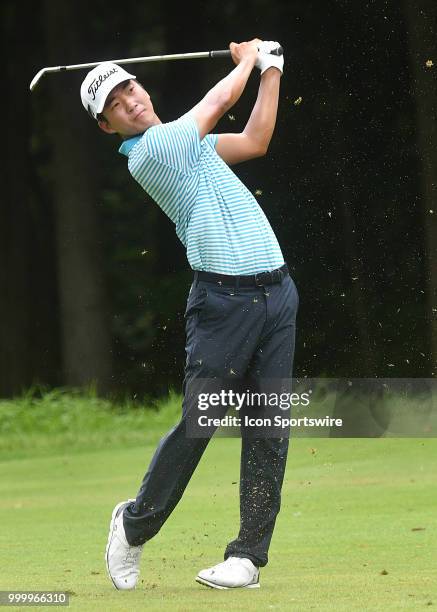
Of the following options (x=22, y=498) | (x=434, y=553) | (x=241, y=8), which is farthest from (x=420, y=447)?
(x=241, y=8)

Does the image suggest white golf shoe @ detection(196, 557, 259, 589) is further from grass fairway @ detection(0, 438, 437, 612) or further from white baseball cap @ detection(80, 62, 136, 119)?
white baseball cap @ detection(80, 62, 136, 119)

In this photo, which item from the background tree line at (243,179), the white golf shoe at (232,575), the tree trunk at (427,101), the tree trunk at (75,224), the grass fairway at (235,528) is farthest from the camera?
the tree trunk at (75,224)

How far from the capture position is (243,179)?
34.0 ft

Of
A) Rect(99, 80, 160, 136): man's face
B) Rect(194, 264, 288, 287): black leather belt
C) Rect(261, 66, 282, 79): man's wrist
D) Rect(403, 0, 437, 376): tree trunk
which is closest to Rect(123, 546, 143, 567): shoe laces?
Rect(194, 264, 288, 287): black leather belt

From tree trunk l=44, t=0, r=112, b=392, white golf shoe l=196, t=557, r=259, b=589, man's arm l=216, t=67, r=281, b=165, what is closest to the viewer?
white golf shoe l=196, t=557, r=259, b=589

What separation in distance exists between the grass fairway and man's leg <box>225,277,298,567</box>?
0.15 m

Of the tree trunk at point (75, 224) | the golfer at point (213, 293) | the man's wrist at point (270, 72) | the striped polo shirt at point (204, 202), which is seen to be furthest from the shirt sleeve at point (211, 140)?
the tree trunk at point (75, 224)

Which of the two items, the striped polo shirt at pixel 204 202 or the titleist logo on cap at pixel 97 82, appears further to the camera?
the titleist logo on cap at pixel 97 82

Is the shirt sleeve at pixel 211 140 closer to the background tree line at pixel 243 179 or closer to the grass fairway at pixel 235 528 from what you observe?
the grass fairway at pixel 235 528

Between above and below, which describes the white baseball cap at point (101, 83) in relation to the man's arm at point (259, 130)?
above

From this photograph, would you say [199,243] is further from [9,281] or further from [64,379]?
[9,281]

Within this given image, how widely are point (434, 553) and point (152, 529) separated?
0.97 meters

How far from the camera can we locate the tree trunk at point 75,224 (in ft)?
37.3

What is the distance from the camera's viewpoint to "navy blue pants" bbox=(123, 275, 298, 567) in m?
3.75
